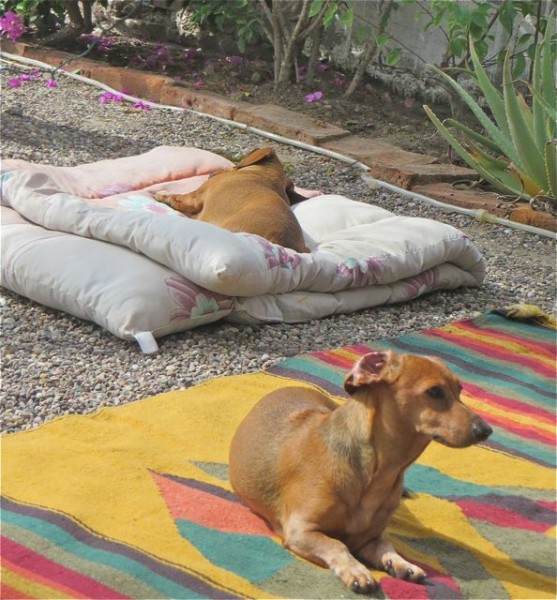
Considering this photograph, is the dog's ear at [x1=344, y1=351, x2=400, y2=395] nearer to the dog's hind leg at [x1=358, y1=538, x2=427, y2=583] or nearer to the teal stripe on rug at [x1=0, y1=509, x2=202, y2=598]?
the dog's hind leg at [x1=358, y1=538, x2=427, y2=583]

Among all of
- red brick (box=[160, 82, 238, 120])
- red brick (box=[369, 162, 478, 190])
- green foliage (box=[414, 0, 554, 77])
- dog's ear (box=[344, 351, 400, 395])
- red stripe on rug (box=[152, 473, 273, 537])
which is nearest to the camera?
dog's ear (box=[344, 351, 400, 395])

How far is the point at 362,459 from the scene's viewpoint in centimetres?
272

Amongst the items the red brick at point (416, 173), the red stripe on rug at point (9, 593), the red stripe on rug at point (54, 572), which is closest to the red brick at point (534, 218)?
the red brick at point (416, 173)

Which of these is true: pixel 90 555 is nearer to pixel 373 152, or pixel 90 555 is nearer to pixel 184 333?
pixel 184 333

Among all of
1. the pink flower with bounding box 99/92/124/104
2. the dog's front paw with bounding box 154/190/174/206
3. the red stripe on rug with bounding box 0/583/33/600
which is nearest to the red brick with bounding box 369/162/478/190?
the dog's front paw with bounding box 154/190/174/206

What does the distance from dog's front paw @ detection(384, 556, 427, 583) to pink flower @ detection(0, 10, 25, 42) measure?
811 cm

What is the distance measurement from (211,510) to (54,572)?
1.69 feet

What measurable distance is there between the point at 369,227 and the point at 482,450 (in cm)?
217

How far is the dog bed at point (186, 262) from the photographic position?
4.57m

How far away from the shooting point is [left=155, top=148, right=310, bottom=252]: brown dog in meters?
5.26

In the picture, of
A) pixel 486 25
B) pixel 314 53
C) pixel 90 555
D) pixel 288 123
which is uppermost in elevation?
pixel 486 25

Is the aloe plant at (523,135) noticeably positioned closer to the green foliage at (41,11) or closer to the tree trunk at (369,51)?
the tree trunk at (369,51)

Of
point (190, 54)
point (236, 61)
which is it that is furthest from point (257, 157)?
point (190, 54)

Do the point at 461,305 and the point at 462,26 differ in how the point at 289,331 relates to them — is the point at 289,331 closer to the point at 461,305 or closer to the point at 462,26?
the point at 461,305
